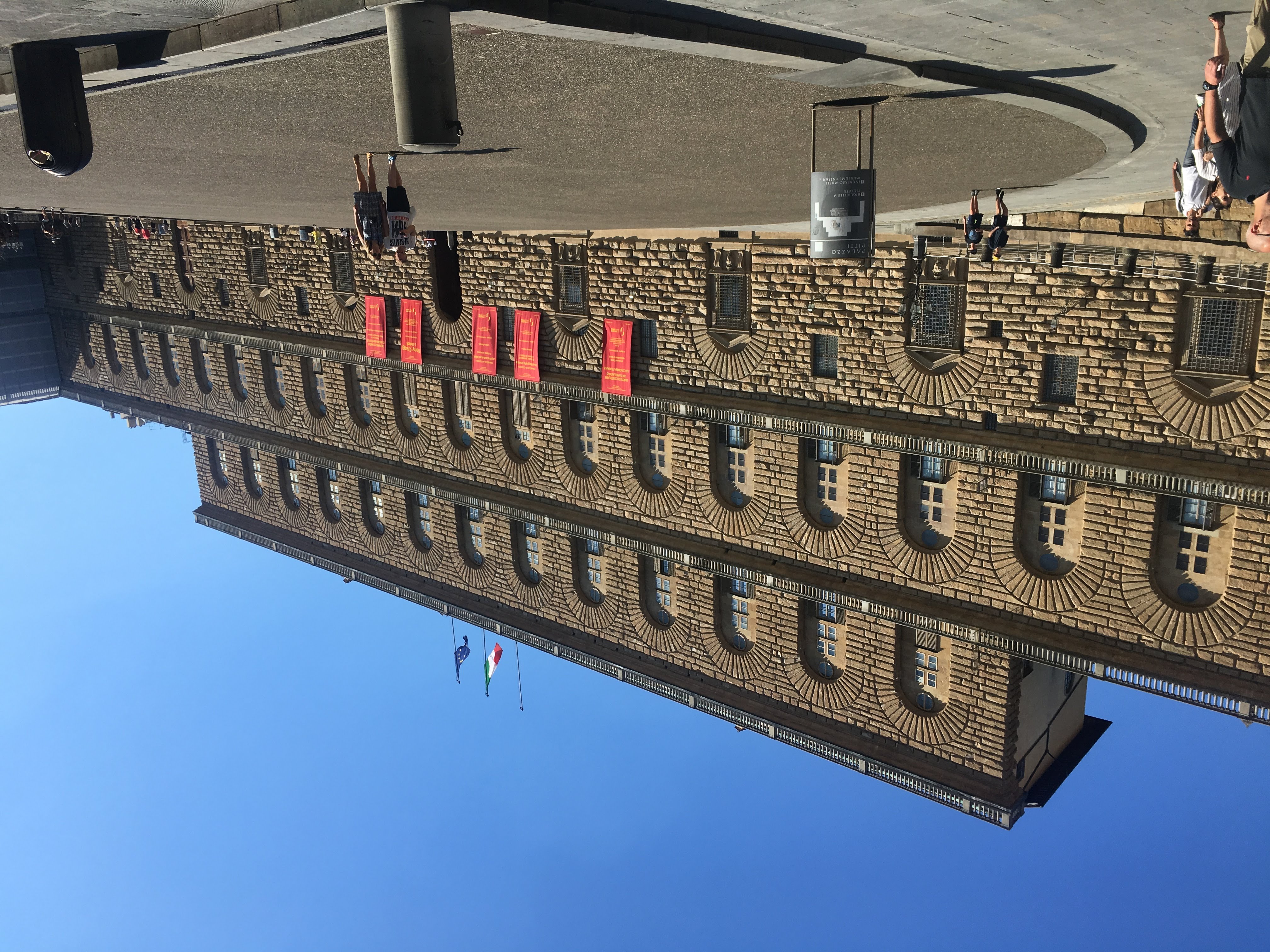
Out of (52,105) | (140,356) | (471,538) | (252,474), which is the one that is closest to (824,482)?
(471,538)

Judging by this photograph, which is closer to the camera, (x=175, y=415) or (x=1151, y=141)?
(x=1151, y=141)

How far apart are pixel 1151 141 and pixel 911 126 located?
2.90 meters

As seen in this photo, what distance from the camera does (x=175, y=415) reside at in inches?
1464

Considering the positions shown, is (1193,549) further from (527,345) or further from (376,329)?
(376,329)

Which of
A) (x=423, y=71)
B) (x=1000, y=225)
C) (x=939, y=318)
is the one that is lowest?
(x=939, y=318)

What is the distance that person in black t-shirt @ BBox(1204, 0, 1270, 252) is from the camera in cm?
620

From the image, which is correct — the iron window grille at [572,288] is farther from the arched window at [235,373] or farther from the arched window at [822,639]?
the arched window at [235,373]

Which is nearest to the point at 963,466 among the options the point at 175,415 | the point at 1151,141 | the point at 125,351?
the point at 1151,141

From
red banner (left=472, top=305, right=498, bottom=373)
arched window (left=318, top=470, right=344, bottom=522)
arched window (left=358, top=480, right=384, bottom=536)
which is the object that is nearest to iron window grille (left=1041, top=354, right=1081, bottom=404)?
red banner (left=472, top=305, right=498, bottom=373)

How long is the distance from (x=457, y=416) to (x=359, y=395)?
204 inches

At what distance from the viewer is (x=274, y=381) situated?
108ft

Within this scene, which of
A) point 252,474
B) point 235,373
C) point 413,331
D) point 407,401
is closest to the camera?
point 413,331

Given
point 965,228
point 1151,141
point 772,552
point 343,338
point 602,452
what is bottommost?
point 772,552

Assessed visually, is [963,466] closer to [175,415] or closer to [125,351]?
[175,415]
